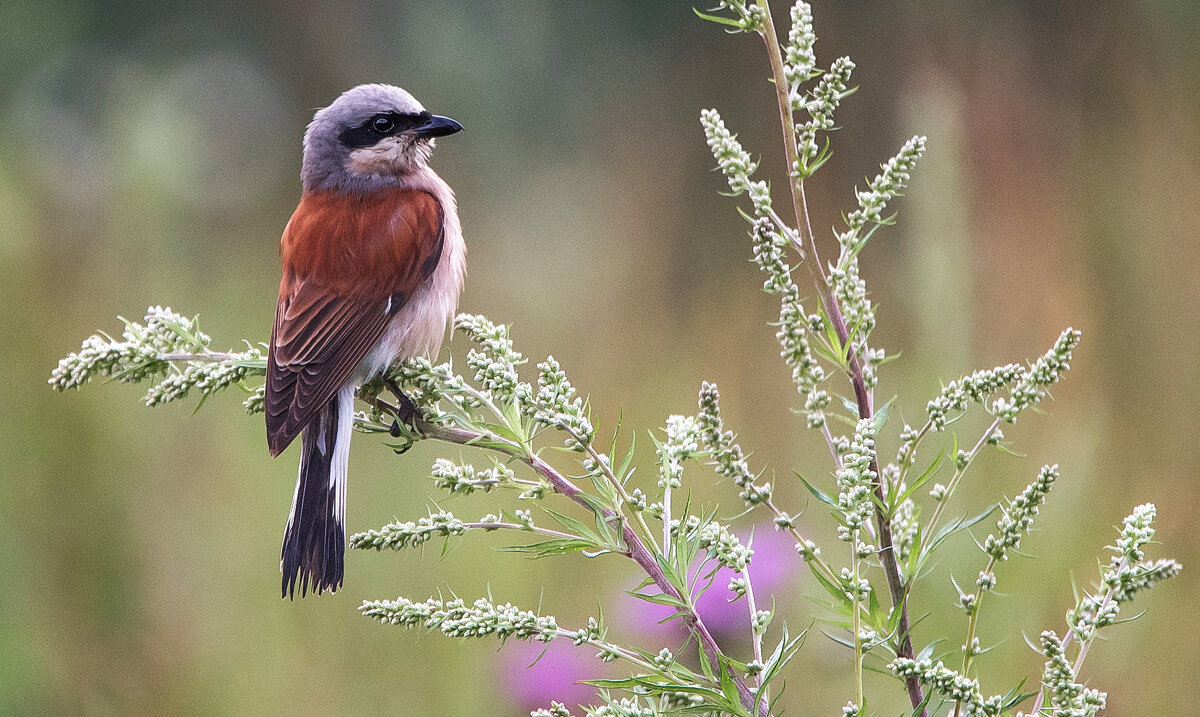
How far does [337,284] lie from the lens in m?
2.47

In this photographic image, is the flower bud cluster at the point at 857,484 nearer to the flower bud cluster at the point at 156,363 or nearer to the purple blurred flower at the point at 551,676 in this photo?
the flower bud cluster at the point at 156,363

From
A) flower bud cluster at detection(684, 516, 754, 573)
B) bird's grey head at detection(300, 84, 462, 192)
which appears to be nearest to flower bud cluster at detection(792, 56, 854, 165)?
flower bud cluster at detection(684, 516, 754, 573)

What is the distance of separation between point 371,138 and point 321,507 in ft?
4.29

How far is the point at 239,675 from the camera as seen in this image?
2.59 m

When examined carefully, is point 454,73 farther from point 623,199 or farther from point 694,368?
point 694,368

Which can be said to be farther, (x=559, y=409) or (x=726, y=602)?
(x=726, y=602)

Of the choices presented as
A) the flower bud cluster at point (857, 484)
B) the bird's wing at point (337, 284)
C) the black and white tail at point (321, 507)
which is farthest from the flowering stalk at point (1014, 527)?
the bird's wing at point (337, 284)

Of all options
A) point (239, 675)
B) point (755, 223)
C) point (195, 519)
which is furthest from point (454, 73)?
point (755, 223)

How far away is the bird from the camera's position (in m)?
2.03

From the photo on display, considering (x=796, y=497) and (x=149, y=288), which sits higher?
(x=149, y=288)

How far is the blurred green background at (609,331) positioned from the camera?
7.48ft

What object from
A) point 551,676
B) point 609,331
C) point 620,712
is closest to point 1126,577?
point 620,712

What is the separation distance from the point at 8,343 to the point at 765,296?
2671 millimetres

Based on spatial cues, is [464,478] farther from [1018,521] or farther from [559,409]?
[1018,521]
